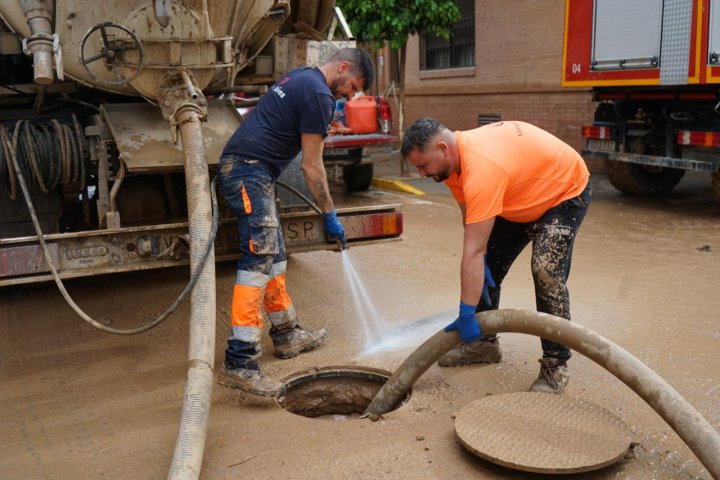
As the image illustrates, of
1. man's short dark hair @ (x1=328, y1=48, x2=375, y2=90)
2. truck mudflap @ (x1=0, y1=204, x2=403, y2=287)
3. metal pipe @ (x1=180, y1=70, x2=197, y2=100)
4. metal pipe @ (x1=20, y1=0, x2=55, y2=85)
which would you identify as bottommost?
truck mudflap @ (x1=0, y1=204, x2=403, y2=287)

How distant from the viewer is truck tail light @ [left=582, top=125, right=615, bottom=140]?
9469 mm

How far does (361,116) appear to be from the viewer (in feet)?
33.8

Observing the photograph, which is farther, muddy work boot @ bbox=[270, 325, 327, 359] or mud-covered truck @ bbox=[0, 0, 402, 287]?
muddy work boot @ bbox=[270, 325, 327, 359]

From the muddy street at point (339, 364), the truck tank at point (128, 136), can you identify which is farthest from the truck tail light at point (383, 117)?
the truck tank at point (128, 136)

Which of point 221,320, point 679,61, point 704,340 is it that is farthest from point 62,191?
point 679,61

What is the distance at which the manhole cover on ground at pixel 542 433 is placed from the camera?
2977 mm

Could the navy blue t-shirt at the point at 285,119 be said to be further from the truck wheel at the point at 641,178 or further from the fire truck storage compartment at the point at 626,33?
the truck wheel at the point at 641,178

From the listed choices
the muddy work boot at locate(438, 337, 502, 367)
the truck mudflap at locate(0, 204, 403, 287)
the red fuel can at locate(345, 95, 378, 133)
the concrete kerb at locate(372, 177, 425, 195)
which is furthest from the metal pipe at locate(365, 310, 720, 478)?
the concrete kerb at locate(372, 177, 425, 195)

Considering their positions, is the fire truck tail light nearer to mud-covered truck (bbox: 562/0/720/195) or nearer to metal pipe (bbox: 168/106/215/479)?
metal pipe (bbox: 168/106/215/479)

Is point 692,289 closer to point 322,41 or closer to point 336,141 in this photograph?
point 322,41

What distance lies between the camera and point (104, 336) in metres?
4.79

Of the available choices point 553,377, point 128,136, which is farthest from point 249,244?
point 553,377

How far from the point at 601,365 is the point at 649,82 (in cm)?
651

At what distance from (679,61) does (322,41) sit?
15.5 feet
